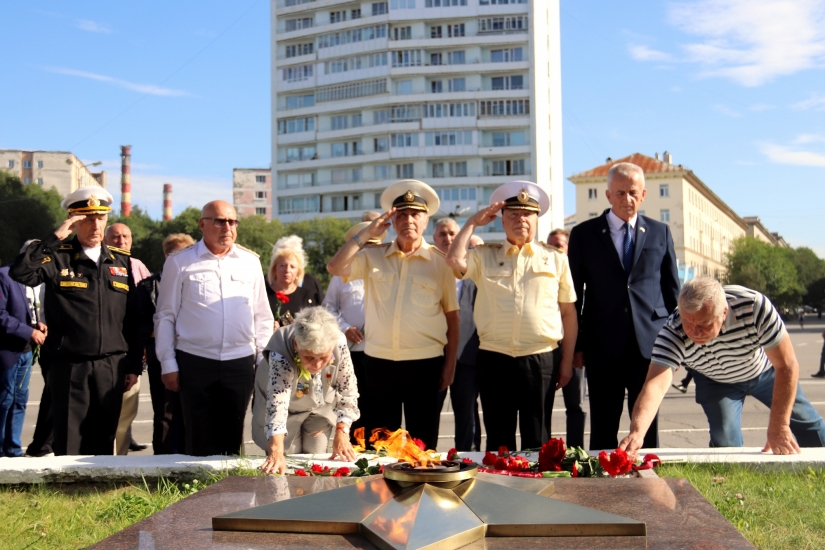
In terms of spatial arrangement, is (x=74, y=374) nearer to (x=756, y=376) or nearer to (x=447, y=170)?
(x=756, y=376)

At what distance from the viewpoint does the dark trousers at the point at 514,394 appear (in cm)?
567

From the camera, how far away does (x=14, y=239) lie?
45.9 meters

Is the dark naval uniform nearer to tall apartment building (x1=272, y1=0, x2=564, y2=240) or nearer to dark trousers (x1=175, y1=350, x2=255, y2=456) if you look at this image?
dark trousers (x1=175, y1=350, x2=255, y2=456)

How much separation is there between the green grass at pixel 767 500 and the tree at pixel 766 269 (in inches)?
3591

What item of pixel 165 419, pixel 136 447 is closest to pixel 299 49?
pixel 136 447

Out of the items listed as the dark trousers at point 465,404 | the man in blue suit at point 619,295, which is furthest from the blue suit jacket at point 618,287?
the dark trousers at point 465,404

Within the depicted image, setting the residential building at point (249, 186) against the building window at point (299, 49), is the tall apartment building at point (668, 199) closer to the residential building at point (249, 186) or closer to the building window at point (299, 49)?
the building window at point (299, 49)

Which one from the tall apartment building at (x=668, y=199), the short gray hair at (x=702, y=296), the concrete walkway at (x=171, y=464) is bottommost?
the concrete walkway at (x=171, y=464)

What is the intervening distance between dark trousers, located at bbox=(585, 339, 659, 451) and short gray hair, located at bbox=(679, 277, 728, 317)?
121 centimetres

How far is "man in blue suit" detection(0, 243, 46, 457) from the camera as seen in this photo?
7.64m

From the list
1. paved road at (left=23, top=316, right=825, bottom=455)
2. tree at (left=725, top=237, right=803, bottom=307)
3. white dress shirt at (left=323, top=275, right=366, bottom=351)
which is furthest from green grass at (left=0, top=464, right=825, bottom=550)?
tree at (left=725, top=237, right=803, bottom=307)

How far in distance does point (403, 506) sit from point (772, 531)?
207 cm

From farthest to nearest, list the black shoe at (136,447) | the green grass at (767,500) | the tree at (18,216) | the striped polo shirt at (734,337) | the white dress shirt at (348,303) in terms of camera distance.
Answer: the tree at (18,216)
the black shoe at (136,447)
the white dress shirt at (348,303)
the striped polo shirt at (734,337)
the green grass at (767,500)

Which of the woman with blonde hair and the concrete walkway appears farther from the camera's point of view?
the woman with blonde hair
